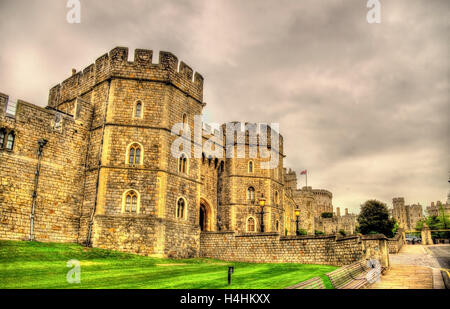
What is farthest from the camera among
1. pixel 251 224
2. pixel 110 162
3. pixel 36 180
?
pixel 251 224

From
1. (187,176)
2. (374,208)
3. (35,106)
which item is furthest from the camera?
(374,208)

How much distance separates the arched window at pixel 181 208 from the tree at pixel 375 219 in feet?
109

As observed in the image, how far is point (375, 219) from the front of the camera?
47438 mm

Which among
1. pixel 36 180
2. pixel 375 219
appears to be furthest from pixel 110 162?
pixel 375 219

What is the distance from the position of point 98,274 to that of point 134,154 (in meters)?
9.05

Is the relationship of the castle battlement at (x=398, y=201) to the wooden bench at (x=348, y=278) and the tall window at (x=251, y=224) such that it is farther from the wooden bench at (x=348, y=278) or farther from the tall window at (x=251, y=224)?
the wooden bench at (x=348, y=278)

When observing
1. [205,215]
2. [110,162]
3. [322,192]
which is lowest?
[205,215]

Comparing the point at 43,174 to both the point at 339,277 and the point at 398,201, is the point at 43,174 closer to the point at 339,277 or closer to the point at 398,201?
the point at 339,277

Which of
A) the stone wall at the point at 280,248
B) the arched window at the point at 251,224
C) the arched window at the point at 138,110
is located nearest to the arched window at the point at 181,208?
the stone wall at the point at 280,248

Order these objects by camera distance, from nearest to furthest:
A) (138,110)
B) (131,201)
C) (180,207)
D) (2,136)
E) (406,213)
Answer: (2,136)
(131,201)
(138,110)
(180,207)
(406,213)

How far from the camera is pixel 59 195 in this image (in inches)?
742
